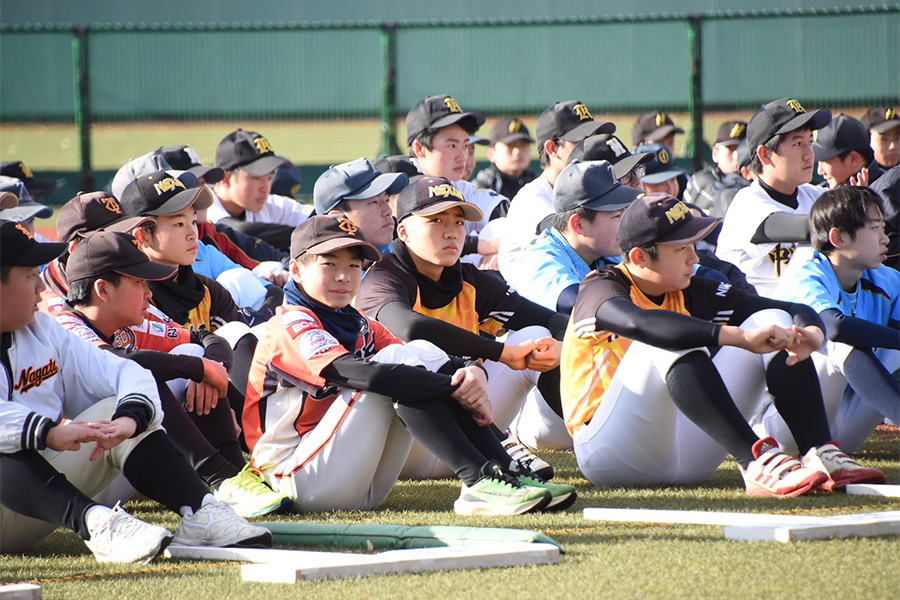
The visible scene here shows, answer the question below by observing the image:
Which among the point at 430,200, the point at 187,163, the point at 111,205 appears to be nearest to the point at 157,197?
the point at 111,205

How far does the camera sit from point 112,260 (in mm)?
3910

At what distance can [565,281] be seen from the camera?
5.02 m

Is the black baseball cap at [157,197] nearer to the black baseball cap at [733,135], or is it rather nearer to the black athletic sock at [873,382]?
the black athletic sock at [873,382]

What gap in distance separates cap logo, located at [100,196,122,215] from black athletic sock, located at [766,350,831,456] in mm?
2754

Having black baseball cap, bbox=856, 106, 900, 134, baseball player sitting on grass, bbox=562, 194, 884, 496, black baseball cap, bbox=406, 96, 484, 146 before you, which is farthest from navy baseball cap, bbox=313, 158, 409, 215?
black baseball cap, bbox=856, 106, 900, 134

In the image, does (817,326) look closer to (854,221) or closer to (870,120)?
(854,221)

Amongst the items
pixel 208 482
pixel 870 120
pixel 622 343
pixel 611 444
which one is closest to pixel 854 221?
pixel 622 343

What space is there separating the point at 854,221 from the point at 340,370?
220 cm

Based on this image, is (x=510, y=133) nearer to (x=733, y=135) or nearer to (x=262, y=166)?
(x=733, y=135)

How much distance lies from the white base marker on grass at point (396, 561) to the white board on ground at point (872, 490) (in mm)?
1354

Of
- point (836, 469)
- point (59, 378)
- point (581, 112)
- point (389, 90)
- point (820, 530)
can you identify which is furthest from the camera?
point (389, 90)

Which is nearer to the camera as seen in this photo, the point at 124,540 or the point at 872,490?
the point at 124,540

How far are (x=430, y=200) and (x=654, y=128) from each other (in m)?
5.68

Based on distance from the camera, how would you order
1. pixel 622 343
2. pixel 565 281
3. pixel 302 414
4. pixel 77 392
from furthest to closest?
pixel 565 281, pixel 622 343, pixel 302 414, pixel 77 392
